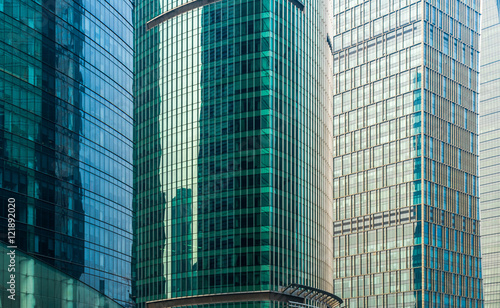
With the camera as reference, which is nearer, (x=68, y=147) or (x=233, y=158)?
(x=68, y=147)

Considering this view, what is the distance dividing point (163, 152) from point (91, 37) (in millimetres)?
62955

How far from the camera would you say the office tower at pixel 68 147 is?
89125 mm

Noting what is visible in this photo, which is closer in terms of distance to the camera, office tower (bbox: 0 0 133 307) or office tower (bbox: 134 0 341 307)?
office tower (bbox: 0 0 133 307)

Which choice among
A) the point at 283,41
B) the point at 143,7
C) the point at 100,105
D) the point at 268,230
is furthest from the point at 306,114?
the point at 100,105

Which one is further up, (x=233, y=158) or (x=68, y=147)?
(x=233, y=158)

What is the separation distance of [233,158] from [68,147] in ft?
191

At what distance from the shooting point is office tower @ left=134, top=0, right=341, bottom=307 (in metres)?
152

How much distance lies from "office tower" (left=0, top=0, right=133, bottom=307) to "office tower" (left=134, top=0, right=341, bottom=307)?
3633 cm

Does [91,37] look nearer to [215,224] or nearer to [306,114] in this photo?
[215,224]

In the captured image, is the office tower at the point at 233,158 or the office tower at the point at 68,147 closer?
the office tower at the point at 68,147

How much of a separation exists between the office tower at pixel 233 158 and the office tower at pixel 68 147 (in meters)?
36.3

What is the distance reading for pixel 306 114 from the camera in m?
168

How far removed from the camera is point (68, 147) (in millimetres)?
101000

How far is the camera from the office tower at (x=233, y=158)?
5994 inches
